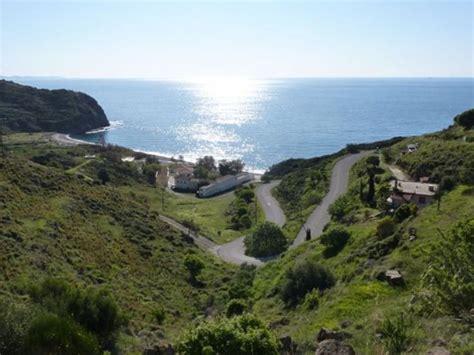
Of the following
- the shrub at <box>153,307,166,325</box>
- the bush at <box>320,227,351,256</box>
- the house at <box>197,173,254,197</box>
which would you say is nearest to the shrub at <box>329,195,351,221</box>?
the bush at <box>320,227,351,256</box>

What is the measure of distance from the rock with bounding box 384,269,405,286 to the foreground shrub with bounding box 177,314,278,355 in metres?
11.1

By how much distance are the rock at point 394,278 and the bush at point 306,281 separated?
4.57m

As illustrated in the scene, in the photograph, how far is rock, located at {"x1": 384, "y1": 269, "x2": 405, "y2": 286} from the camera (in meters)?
22.7

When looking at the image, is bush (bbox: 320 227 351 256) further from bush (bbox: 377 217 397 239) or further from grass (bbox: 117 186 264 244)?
grass (bbox: 117 186 264 244)

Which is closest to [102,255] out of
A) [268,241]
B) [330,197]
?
[268,241]

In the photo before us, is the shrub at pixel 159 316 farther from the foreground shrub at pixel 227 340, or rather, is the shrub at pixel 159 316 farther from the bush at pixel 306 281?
the foreground shrub at pixel 227 340

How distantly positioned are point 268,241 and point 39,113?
160 meters

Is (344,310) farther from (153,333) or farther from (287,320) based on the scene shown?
(153,333)

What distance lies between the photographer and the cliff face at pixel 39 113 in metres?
168

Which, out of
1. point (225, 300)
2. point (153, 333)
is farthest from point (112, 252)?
point (153, 333)

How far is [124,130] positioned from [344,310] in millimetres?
186586

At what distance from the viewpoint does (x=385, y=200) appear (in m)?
43.1

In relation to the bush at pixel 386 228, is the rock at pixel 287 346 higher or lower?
higher

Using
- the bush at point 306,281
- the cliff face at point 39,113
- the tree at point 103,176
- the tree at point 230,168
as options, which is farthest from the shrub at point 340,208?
the cliff face at point 39,113
